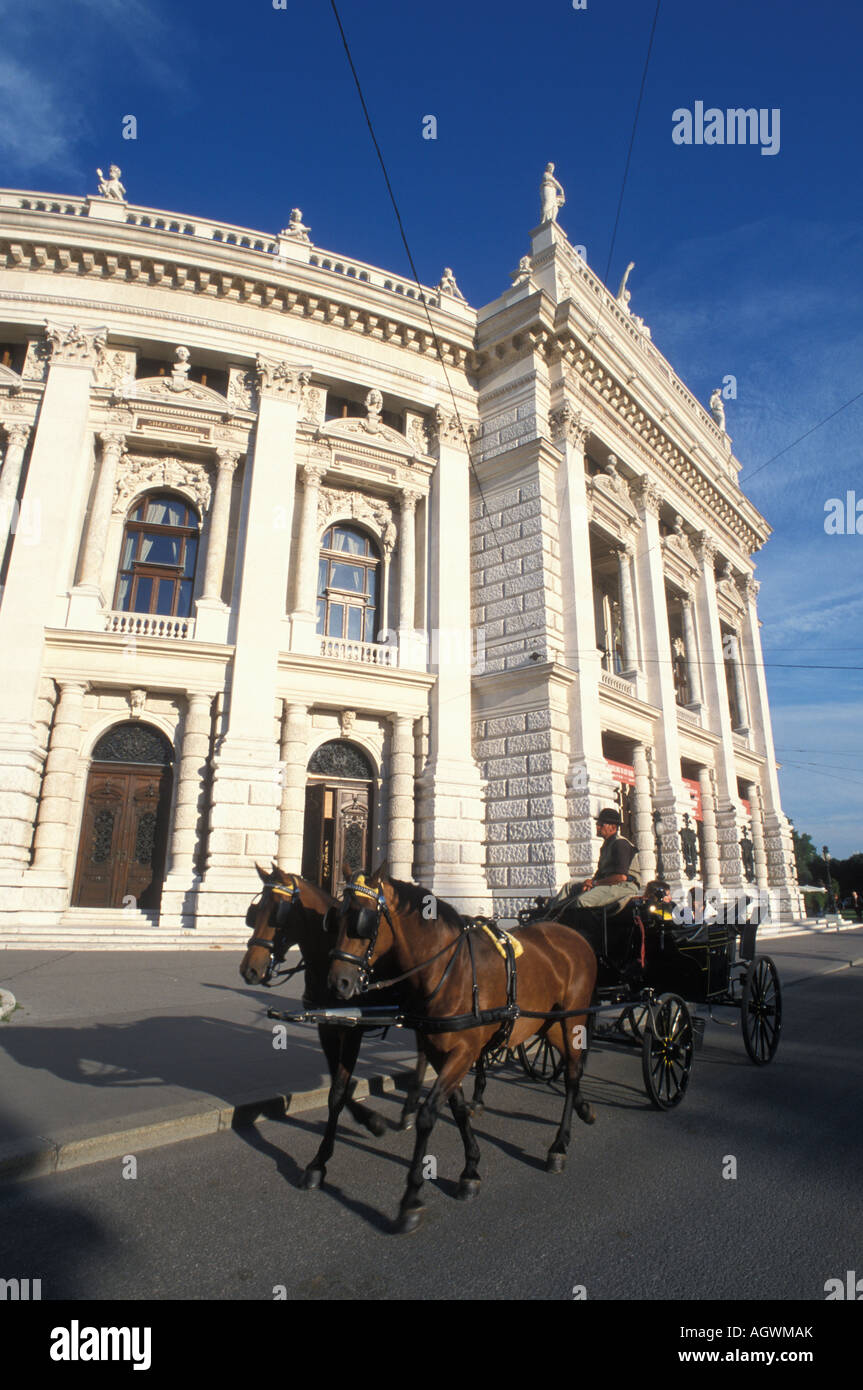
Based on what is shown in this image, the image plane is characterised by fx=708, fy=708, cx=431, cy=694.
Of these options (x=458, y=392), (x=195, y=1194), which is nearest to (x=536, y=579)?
(x=458, y=392)

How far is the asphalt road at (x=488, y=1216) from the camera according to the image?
3.14m

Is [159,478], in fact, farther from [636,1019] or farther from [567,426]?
[636,1019]

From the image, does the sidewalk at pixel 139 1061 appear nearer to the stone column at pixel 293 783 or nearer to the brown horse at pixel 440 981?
the brown horse at pixel 440 981

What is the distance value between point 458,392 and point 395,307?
2.95 metres

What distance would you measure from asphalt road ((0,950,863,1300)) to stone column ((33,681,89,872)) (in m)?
11.8

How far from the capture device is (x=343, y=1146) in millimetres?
4961

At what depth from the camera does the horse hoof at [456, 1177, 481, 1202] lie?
3.99 metres

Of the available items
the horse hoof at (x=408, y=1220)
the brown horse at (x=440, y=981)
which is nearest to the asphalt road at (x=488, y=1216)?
the horse hoof at (x=408, y=1220)

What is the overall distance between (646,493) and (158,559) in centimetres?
1609

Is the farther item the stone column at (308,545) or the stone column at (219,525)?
the stone column at (308,545)

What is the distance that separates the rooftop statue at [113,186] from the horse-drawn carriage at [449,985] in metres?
22.7

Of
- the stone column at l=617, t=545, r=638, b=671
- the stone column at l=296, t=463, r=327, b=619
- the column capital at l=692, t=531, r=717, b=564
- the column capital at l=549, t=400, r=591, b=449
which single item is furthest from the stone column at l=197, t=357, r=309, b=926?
the column capital at l=692, t=531, r=717, b=564

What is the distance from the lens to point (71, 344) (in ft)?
59.3
